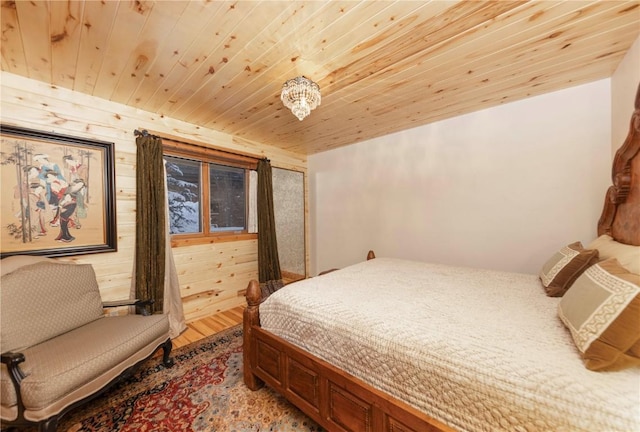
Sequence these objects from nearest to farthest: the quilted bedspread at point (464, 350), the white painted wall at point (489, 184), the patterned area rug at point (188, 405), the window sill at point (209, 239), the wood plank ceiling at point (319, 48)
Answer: the quilted bedspread at point (464, 350), the wood plank ceiling at point (319, 48), the patterned area rug at point (188, 405), the white painted wall at point (489, 184), the window sill at point (209, 239)

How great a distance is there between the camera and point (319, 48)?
1.54 m

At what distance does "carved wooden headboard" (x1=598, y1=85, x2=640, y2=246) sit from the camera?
4.85ft

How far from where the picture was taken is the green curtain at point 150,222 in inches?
91.5

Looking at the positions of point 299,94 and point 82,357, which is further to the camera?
point 299,94

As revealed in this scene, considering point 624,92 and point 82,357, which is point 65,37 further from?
point 624,92

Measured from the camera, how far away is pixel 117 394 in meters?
1.69

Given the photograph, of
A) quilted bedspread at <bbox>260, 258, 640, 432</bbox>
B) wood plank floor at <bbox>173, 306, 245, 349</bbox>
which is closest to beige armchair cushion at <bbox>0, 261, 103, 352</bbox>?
wood plank floor at <bbox>173, 306, 245, 349</bbox>

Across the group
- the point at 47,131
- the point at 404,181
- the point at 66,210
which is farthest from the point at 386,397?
the point at 47,131

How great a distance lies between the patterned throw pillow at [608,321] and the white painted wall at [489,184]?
1.50 metres

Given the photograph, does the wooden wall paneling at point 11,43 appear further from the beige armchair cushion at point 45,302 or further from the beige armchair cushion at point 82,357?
the beige armchair cushion at point 82,357

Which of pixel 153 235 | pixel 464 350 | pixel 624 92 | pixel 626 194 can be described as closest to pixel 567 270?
pixel 626 194

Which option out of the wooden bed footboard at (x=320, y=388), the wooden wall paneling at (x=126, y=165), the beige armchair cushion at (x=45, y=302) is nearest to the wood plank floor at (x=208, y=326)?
the wooden wall paneling at (x=126, y=165)

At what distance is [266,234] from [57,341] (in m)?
2.21

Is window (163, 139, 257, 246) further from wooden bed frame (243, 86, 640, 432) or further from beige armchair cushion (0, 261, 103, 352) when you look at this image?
wooden bed frame (243, 86, 640, 432)
